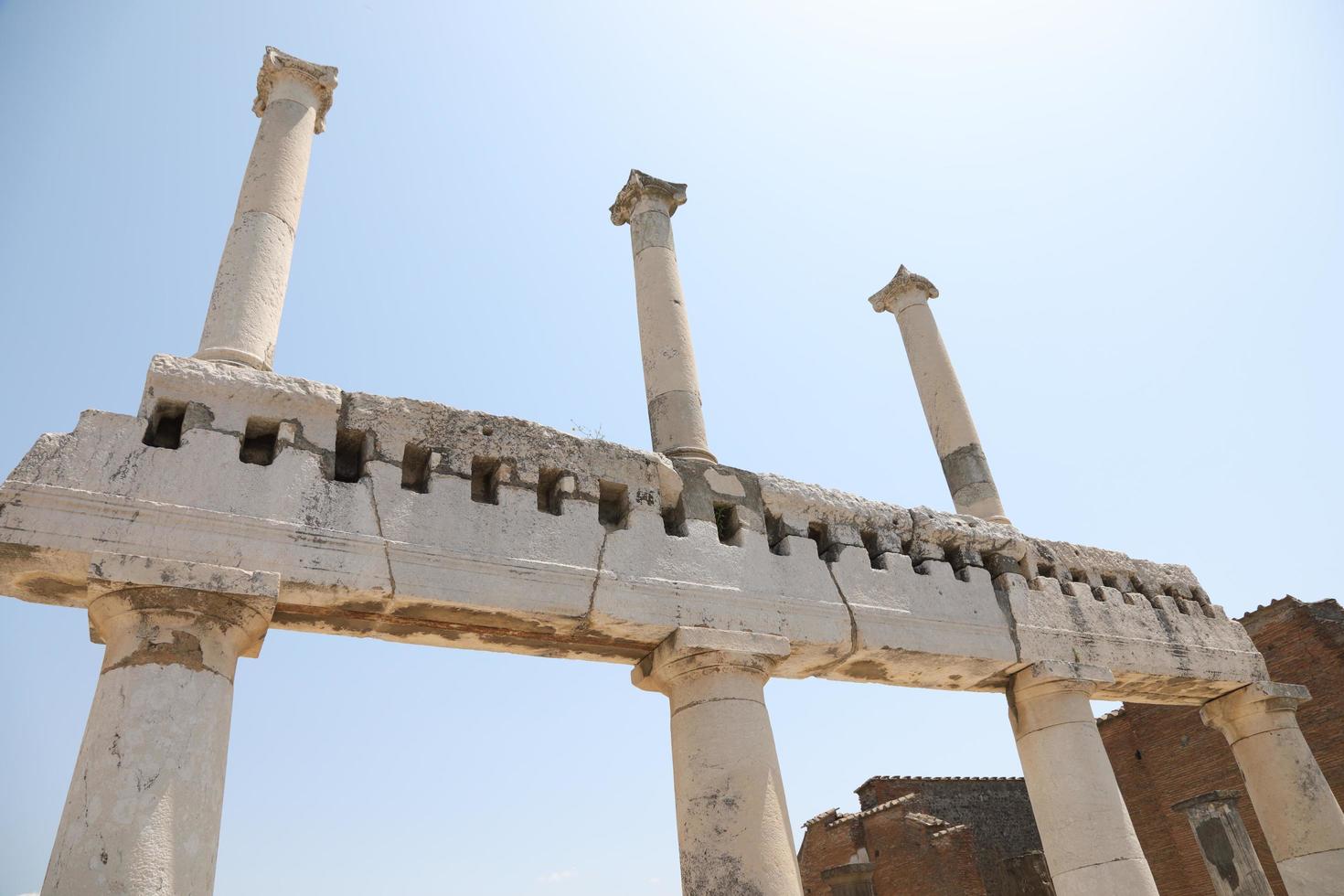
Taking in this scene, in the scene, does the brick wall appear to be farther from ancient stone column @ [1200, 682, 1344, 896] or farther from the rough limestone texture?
the rough limestone texture

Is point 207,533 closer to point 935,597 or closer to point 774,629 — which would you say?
point 774,629

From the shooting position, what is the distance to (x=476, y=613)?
19.1 ft

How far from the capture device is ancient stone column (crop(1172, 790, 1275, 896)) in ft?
43.4

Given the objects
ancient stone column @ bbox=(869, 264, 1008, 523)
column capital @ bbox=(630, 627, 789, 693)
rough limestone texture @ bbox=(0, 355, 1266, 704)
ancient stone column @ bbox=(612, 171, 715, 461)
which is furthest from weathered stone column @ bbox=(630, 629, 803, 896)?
ancient stone column @ bbox=(869, 264, 1008, 523)

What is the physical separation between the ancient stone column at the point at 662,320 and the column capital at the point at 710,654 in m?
1.75

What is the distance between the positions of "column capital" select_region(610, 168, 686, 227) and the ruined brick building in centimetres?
1363

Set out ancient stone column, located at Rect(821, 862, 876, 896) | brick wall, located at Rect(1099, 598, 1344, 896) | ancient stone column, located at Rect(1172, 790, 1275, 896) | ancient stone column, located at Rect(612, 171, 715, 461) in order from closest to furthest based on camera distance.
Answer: ancient stone column, located at Rect(612, 171, 715, 461) → ancient stone column, located at Rect(1172, 790, 1275, 896) → brick wall, located at Rect(1099, 598, 1344, 896) → ancient stone column, located at Rect(821, 862, 876, 896)

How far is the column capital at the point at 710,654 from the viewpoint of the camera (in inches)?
247

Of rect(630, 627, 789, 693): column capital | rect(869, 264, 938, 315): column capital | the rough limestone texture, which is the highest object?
rect(869, 264, 938, 315): column capital

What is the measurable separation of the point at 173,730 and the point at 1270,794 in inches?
381

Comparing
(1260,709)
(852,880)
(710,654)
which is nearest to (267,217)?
(710,654)

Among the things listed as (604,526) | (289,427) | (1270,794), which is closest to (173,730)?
(289,427)

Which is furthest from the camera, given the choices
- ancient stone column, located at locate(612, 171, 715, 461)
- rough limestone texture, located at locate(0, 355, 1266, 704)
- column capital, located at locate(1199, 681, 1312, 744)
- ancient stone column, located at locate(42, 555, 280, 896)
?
column capital, located at locate(1199, 681, 1312, 744)

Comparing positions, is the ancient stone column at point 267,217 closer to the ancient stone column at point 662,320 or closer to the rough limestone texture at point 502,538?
the rough limestone texture at point 502,538
